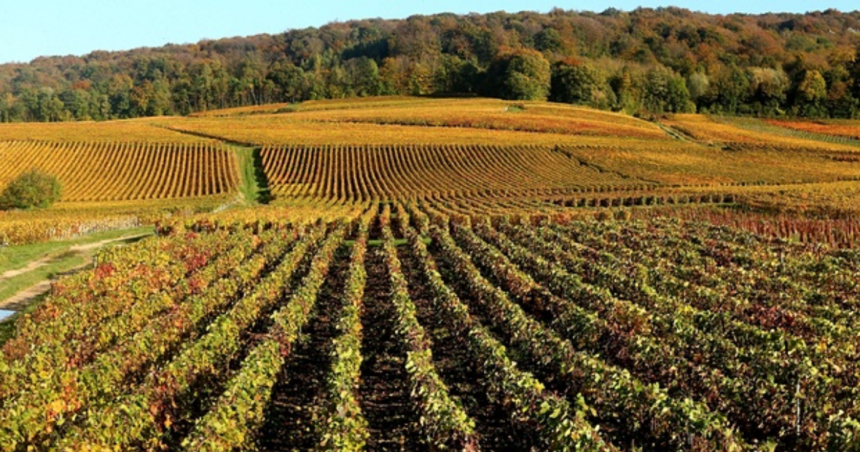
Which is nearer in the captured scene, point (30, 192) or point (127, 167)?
point (30, 192)

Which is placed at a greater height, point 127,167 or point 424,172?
point 127,167

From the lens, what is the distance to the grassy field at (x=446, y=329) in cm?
1220

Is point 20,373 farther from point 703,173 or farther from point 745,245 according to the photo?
point 703,173

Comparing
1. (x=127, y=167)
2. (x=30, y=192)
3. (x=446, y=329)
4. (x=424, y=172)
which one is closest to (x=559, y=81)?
(x=424, y=172)

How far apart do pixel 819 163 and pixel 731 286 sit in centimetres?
7205

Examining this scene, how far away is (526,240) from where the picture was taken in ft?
113

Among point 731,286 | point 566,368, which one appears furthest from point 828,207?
point 566,368

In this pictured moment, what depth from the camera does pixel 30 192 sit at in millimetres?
55094

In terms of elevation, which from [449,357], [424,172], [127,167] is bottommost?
[424,172]

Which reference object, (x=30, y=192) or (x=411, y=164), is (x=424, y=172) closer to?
(x=411, y=164)

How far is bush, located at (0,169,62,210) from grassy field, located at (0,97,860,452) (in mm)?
Result: 3496

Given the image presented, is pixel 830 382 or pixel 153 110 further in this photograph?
pixel 153 110

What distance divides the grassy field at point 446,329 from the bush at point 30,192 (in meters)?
3.50

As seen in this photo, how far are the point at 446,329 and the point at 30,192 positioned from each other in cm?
4881
